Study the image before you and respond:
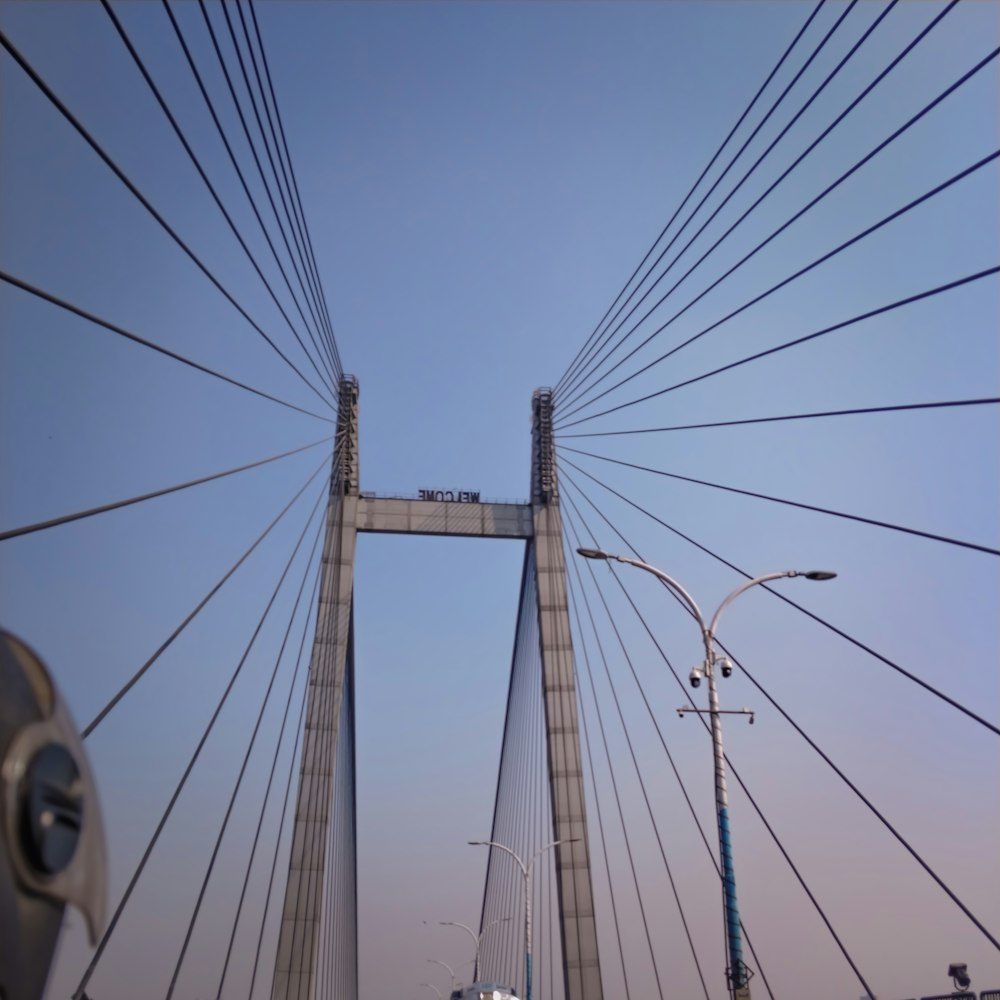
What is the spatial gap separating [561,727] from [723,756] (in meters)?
15.8

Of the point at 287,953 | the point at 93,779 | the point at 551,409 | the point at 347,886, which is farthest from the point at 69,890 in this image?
the point at 347,886

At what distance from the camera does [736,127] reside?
17891 millimetres

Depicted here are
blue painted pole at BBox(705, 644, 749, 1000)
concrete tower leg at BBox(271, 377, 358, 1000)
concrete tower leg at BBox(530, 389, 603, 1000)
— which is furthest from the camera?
concrete tower leg at BBox(530, 389, 603, 1000)

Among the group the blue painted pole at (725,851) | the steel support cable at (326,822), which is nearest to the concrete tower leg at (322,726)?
the steel support cable at (326,822)

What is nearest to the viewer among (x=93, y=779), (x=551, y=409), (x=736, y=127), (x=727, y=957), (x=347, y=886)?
(x=93, y=779)

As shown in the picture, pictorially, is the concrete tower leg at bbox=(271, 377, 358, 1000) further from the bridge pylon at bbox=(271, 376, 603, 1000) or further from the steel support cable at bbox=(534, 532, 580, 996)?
the steel support cable at bbox=(534, 532, 580, 996)

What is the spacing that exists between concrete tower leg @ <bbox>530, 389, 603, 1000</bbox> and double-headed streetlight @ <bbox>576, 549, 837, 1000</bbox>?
14.3m

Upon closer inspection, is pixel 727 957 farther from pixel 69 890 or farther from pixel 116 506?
pixel 69 890

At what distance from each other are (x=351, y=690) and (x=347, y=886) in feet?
48.1

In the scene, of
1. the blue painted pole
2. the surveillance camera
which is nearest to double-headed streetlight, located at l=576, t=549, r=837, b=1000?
the blue painted pole

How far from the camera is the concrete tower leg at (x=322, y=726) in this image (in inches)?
1014

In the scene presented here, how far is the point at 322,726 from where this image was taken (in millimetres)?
28203

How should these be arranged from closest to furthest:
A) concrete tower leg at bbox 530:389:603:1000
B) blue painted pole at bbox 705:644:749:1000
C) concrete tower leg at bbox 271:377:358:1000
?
blue painted pole at bbox 705:644:749:1000
concrete tower leg at bbox 271:377:358:1000
concrete tower leg at bbox 530:389:603:1000

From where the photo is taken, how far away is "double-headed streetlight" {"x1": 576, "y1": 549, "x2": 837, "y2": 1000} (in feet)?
39.2
